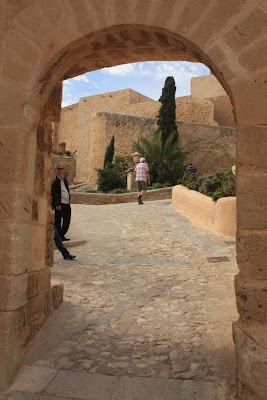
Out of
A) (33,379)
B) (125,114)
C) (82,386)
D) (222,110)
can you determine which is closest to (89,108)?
(125,114)

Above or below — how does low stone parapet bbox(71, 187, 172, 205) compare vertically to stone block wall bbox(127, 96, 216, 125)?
below

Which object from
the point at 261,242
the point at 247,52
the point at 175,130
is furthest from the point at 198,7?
the point at 175,130

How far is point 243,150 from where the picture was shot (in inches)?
88.3

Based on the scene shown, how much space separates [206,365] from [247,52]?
2.21 metres

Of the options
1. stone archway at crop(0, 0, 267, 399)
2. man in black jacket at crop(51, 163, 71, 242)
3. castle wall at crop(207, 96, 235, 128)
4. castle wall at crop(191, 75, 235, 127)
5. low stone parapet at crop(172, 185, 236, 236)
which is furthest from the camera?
castle wall at crop(191, 75, 235, 127)

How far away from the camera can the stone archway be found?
2180 mm

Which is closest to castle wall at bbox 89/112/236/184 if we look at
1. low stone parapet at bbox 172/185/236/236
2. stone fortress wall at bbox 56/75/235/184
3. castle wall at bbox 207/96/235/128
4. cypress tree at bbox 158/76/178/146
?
stone fortress wall at bbox 56/75/235/184

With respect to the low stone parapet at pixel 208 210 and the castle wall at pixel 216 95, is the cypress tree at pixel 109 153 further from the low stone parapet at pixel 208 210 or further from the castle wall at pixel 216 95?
the low stone parapet at pixel 208 210

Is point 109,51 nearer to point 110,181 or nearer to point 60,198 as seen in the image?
point 60,198

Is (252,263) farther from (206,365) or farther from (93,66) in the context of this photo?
(93,66)

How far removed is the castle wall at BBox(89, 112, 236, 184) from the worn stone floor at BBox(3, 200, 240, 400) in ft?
60.2

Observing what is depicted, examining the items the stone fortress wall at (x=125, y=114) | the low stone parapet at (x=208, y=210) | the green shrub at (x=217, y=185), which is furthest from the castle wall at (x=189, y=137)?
the low stone parapet at (x=208, y=210)

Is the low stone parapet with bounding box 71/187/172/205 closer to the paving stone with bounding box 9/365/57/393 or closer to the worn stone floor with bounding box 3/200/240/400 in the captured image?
the worn stone floor with bounding box 3/200/240/400

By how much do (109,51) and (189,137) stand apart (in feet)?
70.3
